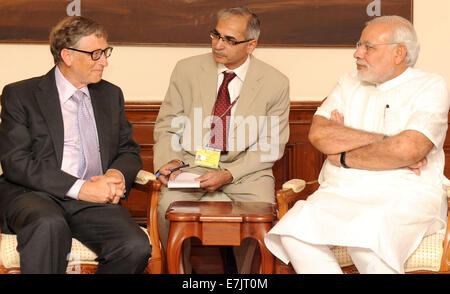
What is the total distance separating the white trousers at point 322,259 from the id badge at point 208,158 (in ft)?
3.03

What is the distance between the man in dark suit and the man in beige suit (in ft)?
1.74

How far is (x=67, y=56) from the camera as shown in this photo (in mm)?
3684

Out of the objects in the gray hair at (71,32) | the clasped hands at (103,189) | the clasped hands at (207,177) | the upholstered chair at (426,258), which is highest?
the gray hair at (71,32)

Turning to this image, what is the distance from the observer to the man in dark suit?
10.8 ft

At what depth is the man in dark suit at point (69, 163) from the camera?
3.29 meters

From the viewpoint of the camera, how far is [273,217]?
3.50m

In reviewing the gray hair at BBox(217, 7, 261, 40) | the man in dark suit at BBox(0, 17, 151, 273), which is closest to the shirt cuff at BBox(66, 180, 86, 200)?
the man in dark suit at BBox(0, 17, 151, 273)

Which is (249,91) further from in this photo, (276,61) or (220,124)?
(276,61)

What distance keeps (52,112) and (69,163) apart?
0.29 m

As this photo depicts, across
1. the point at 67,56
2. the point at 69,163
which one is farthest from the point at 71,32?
the point at 69,163

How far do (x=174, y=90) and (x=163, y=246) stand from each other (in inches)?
39.5

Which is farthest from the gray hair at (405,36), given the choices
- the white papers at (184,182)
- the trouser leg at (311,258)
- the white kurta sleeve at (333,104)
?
the white papers at (184,182)

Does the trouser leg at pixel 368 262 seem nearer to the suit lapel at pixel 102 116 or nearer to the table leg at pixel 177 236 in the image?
the table leg at pixel 177 236
